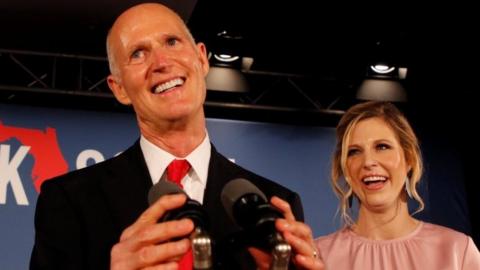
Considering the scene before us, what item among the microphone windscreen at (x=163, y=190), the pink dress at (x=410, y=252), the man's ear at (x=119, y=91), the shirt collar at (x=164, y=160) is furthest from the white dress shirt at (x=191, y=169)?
the pink dress at (x=410, y=252)

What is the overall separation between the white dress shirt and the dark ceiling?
271 cm

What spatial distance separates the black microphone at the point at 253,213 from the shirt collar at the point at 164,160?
0.36 meters

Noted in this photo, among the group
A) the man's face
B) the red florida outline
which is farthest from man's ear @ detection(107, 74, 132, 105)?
the red florida outline

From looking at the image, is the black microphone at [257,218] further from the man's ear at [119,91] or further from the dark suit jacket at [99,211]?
the man's ear at [119,91]

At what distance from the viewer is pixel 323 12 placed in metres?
4.17

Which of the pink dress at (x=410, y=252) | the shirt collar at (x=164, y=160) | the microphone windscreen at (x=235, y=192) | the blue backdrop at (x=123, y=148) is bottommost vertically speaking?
the microphone windscreen at (x=235, y=192)

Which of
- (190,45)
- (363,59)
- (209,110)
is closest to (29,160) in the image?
(209,110)

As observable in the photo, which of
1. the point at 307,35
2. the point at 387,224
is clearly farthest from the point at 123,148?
the point at 387,224

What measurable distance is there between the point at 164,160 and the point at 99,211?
17 centimetres

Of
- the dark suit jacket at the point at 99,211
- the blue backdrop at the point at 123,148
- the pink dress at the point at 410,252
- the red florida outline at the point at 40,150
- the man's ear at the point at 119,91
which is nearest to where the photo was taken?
the dark suit jacket at the point at 99,211

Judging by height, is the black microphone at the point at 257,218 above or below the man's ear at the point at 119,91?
below

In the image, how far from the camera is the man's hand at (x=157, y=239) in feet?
3.23

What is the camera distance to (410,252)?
2186 millimetres

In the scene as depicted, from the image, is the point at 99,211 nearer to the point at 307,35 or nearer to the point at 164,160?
the point at 164,160
